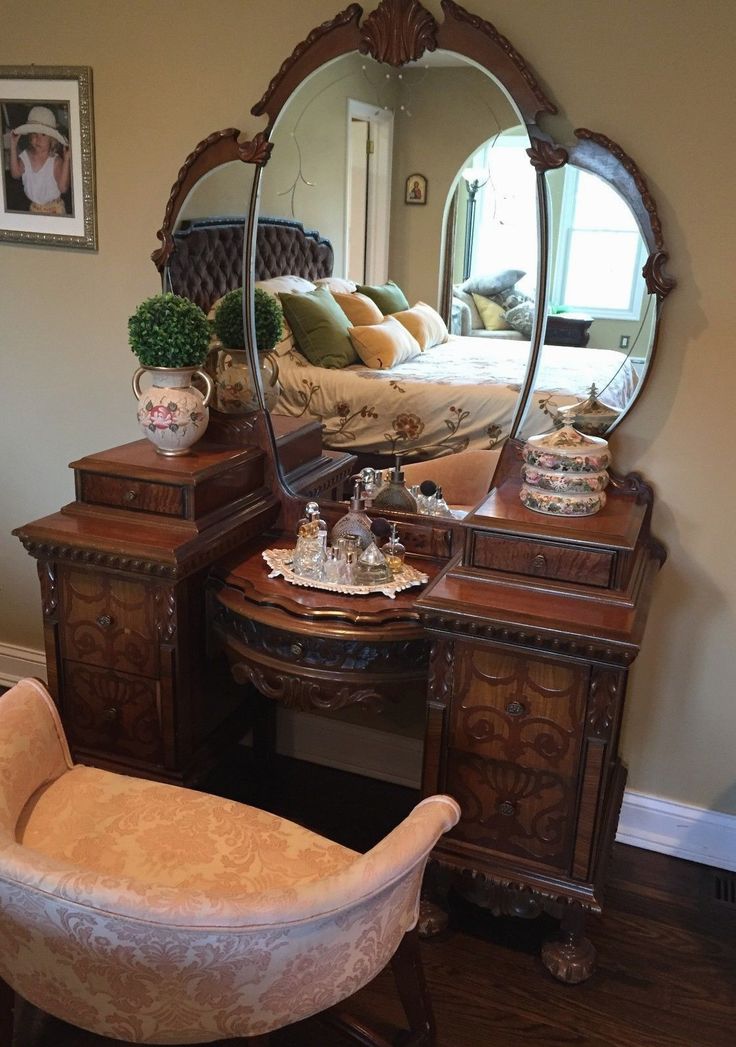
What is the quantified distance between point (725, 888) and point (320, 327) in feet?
5.52

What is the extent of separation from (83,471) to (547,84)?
1315mm

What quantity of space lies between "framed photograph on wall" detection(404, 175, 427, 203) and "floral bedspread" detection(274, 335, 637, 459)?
0.32m

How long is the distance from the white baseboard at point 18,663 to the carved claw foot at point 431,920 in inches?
59.3

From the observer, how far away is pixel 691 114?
182 centimetres

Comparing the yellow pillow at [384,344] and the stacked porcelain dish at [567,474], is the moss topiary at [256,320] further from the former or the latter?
the stacked porcelain dish at [567,474]

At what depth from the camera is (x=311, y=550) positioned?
2016 mm

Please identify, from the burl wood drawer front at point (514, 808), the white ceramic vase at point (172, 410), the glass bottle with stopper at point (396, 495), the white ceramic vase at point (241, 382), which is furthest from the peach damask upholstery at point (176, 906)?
the white ceramic vase at point (241, 382)

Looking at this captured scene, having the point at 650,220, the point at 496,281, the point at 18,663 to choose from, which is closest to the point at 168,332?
the point at 496,281

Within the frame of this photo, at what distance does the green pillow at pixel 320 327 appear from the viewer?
6.91 feet

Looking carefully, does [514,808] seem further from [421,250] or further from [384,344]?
[421,250]

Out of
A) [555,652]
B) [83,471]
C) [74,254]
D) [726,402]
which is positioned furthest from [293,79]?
[555,652]

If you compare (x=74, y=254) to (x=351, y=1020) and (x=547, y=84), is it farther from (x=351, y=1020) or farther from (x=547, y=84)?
(x=351, y=1020)

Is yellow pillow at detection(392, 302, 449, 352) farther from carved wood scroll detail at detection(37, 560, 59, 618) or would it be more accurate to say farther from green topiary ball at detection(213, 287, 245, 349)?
carved wood scroll detail at detection(37, 560, 59, 618)

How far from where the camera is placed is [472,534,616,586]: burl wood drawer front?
5.71 feet
